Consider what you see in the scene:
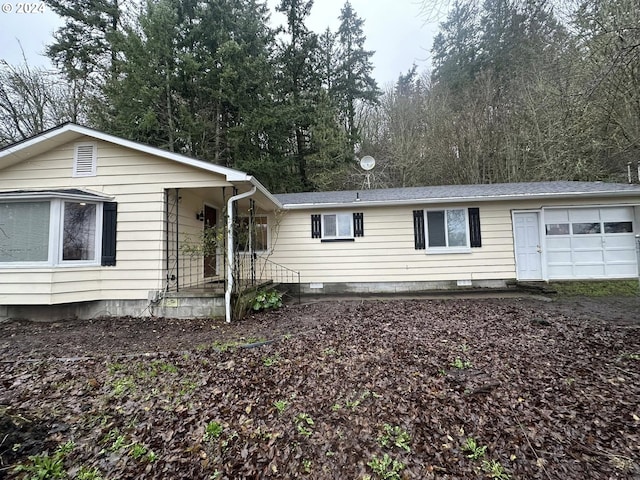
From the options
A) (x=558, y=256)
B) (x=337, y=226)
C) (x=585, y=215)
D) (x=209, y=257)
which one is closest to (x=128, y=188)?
(x=209, y=257)

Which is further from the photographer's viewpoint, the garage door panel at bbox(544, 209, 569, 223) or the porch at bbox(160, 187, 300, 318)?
the garage door panel at bbox(544, 209, 569, 223)

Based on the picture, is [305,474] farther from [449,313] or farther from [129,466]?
[449,313]

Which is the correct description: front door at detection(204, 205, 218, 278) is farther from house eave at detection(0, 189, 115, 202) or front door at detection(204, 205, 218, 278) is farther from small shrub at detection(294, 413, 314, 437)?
small shrub at detection(294, 413, 314, 437)

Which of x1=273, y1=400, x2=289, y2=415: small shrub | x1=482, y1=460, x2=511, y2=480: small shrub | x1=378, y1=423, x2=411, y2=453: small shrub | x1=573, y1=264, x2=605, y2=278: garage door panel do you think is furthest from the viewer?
x1=573, y1=264, x2=605, y2=278: garage door panel

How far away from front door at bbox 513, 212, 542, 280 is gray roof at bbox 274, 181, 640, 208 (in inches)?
29.4

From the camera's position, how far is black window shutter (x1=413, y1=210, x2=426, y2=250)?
8.67m

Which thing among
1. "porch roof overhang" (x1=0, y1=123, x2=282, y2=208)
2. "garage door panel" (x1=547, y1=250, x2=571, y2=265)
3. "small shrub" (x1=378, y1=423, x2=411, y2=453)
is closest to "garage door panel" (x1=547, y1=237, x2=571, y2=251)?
"garage door panel" (x1=547, y1=250, x2=571, y2=265)

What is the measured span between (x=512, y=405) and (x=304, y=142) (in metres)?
15.0

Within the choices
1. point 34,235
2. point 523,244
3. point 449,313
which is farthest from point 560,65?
point 34,235

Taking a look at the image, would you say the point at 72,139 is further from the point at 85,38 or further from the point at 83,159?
the point at 85,38

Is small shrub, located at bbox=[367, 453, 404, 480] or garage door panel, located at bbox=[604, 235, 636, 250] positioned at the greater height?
garage door panel, located at bbox=[604, 235, 636, 250]

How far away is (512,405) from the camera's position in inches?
103

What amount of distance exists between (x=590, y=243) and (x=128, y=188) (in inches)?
465

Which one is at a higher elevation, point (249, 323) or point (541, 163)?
point (541, 163)
